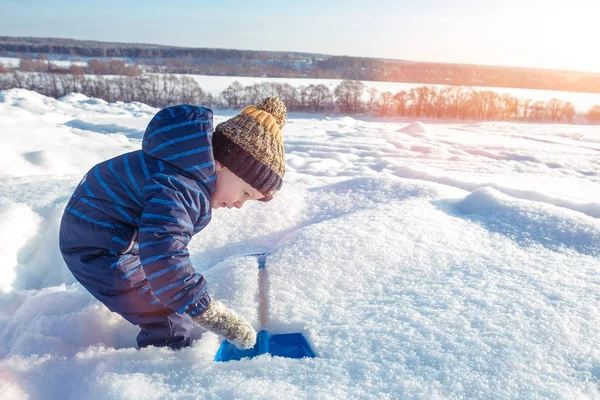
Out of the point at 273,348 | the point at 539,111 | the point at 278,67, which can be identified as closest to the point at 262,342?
the point at 273,348

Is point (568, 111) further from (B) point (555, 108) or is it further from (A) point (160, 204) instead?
(A) point (160, 204)

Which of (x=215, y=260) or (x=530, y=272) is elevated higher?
(x=530, y=272)

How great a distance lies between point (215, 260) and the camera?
2246 mm

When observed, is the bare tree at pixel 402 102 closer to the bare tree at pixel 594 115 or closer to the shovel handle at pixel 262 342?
the bare tree at pixel 594 115

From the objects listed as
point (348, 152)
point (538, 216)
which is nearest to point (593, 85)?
point (348, 152)

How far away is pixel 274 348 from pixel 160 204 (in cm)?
67

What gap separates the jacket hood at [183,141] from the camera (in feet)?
3.97

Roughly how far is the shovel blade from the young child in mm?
99

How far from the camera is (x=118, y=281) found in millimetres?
1338

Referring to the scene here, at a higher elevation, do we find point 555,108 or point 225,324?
point 555,108

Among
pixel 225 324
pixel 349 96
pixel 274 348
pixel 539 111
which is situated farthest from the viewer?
pixel 349 96

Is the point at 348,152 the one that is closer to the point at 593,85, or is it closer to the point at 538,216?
the point at 538,216

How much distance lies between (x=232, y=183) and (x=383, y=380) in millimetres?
765

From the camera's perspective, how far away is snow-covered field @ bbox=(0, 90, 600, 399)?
1.18 meters
